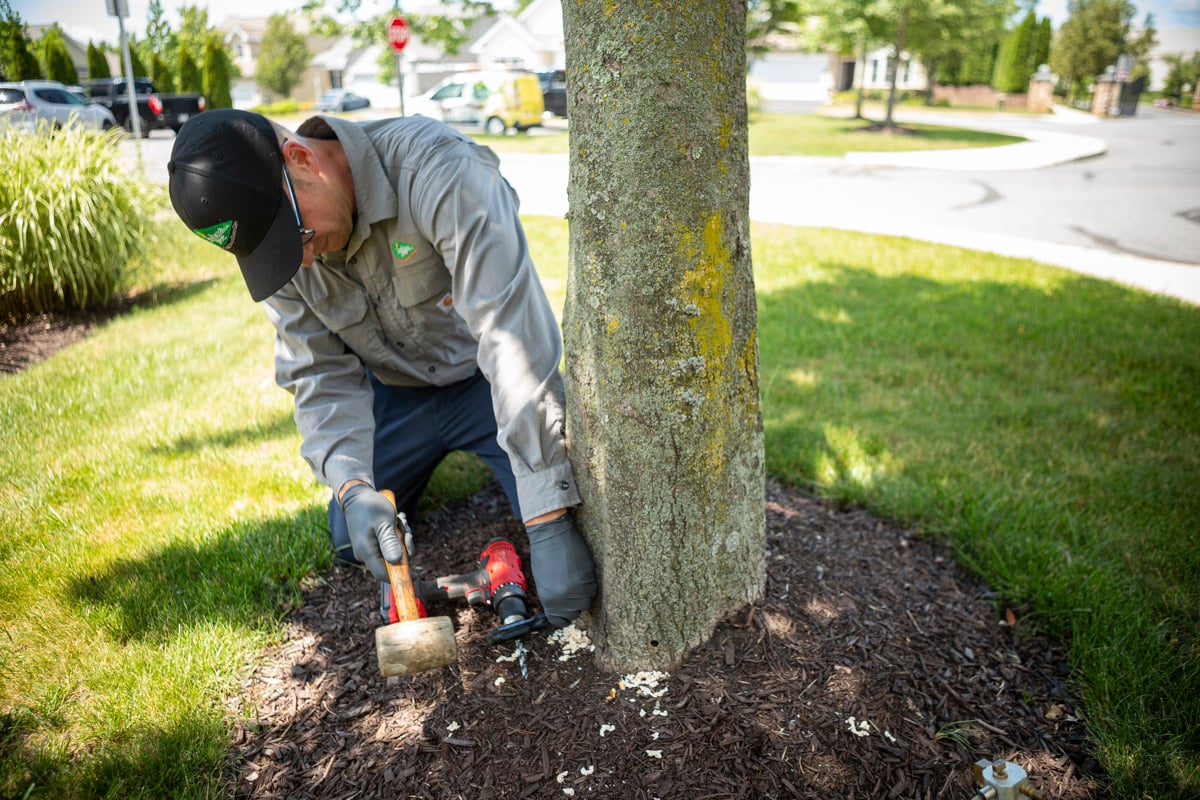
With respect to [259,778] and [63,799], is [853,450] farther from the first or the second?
[63,799]

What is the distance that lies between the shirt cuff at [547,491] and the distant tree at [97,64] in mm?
6121

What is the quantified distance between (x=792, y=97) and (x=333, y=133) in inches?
1822

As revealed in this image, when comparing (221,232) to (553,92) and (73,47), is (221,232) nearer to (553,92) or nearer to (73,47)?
(73,47)

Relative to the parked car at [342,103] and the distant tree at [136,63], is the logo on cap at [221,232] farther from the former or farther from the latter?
the parked car at [342,103]

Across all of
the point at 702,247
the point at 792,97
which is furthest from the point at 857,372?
the point at 792,97

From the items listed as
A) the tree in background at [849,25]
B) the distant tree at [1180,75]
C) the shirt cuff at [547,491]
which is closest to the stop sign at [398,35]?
the shirt cuff at [547,491]

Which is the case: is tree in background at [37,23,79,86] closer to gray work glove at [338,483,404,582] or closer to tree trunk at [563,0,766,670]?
gray work glove at [338,483,404,582]

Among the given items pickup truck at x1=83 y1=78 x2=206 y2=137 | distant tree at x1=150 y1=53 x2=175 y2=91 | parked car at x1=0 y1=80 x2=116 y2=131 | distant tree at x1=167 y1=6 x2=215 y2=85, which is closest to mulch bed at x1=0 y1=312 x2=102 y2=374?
parked car at x1=0 y1=80 x2=116 y2=131

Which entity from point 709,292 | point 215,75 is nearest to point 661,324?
point 709,292

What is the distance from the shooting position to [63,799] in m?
1.60

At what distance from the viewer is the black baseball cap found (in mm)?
1739

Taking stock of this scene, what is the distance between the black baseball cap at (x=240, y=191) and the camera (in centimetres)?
174

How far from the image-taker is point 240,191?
5.77 feet

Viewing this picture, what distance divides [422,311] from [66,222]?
159 inches
